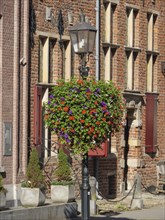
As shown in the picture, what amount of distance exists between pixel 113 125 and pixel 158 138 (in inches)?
525

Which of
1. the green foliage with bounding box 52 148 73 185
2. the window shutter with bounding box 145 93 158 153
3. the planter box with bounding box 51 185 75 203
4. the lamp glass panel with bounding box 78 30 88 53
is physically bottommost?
the planter box with bounding box 51 185 75 203

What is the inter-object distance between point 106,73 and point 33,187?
8.02 m

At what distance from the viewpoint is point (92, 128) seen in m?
19.1

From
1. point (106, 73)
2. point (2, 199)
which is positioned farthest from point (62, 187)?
point (106, 73)

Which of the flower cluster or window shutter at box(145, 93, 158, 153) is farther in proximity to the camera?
window shutter at box(145, 93, 158, 153)

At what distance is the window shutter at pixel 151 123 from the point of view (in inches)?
1254

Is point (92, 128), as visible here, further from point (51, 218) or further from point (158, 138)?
point (158, 138)

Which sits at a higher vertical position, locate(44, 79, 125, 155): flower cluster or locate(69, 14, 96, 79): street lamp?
locate(69, 14, 96, 79): street lamp

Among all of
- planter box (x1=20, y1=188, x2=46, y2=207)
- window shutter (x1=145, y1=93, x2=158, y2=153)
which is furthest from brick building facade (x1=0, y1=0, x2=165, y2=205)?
planter box (x1=20, y1=188, x2=46, y2=207)

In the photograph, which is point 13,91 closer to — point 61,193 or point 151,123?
point 61,193

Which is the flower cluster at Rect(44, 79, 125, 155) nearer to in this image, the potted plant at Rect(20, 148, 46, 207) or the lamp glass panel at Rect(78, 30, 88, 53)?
the lamp glass panel at Rect(78, 30, 88, 53)

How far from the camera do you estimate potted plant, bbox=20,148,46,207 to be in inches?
867

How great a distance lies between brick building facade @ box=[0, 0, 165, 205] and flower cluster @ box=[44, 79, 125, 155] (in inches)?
166

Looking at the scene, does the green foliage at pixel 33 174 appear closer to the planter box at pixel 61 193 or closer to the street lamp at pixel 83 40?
the planter box at pixel 61 193
